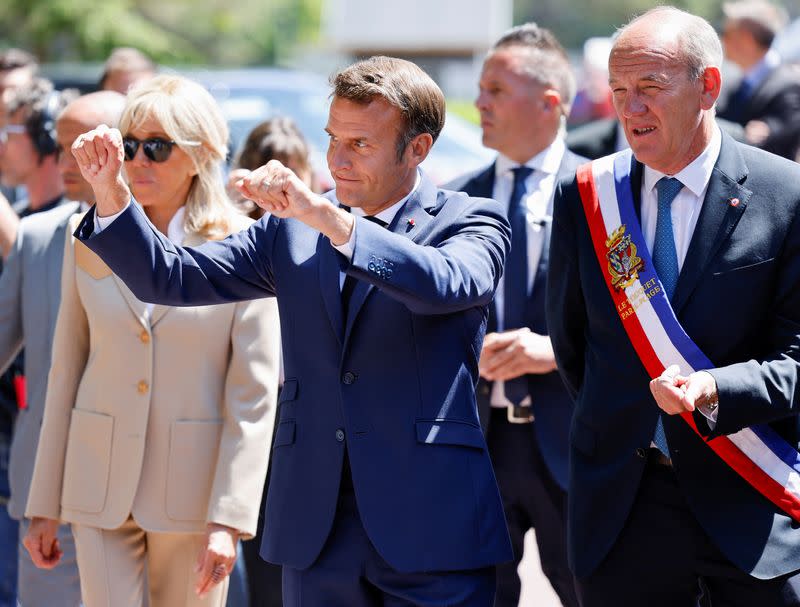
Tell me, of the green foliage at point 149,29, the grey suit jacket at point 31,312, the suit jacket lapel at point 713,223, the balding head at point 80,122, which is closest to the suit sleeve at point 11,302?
the grey suit jacket at point 31,312

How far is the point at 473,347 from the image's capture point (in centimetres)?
358

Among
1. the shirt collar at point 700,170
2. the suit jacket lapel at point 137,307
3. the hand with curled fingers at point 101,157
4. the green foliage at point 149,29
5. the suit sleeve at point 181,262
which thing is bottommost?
the suit jacket lapel at point 137,307

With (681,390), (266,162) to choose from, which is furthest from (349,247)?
(266,162)

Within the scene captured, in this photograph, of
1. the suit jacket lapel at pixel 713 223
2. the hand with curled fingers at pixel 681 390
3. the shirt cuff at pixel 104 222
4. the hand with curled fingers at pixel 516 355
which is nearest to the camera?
the hand with curled fingers at pixel 681 390

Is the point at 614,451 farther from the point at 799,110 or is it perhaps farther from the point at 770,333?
the point at 799,110

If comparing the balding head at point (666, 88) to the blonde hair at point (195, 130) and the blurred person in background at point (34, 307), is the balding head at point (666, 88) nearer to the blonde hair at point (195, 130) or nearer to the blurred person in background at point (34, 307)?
the blonde hair at point (195, 130)

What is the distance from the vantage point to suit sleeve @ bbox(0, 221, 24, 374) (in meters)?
4.88

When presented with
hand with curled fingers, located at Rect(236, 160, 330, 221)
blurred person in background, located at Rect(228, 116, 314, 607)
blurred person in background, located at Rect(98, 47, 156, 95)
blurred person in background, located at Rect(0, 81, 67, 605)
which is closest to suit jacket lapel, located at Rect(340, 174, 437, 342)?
hand with curled fingers, located at Rect(236, 160, 330, 221)

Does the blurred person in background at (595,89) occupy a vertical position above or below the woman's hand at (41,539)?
above

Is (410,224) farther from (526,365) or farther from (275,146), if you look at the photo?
(275,146)

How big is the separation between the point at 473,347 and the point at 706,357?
61 centimetres

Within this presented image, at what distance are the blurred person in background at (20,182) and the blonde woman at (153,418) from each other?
2.66ft

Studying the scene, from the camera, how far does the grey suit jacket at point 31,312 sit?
15.9 feet

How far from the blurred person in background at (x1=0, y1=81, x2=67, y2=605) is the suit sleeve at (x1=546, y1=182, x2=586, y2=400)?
2.13 meters
